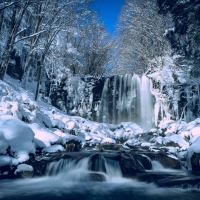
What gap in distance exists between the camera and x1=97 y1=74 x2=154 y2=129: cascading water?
19109 millimetres

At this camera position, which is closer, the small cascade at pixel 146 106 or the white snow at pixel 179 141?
the white snow at pixel 179 141

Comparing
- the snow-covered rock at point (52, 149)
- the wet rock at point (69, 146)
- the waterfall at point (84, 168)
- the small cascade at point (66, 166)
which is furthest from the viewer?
the wet rock at point (69, 146)

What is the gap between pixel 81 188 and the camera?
528 cm

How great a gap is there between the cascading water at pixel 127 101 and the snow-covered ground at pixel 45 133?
260cm

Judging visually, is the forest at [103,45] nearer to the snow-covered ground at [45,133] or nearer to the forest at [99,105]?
the forest at [99,105]

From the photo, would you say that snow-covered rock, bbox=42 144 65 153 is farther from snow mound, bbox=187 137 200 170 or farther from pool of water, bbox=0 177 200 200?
snow mound, bbox=187 137 200 170

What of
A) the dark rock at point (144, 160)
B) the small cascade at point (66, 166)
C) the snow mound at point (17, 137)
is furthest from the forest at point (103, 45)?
the small cascade at point (66, 166)

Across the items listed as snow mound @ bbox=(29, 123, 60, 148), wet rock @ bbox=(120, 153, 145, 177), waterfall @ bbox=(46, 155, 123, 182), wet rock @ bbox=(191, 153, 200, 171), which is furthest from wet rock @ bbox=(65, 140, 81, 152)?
wet rock @ bbox=(191, 153, 200, 171)

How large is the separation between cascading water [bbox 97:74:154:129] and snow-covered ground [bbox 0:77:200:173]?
8.55 feet

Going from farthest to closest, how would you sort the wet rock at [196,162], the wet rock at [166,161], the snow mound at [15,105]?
1. the snow mound at [15,105]
2. the wet rock at [166,161]
3. the wet rock at [196,162]

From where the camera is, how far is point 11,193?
483 centimetres

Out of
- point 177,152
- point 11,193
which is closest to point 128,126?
point 177,152

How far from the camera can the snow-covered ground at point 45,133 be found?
20.5 feet

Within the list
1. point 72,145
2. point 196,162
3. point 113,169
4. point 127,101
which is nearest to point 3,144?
point 113,169
